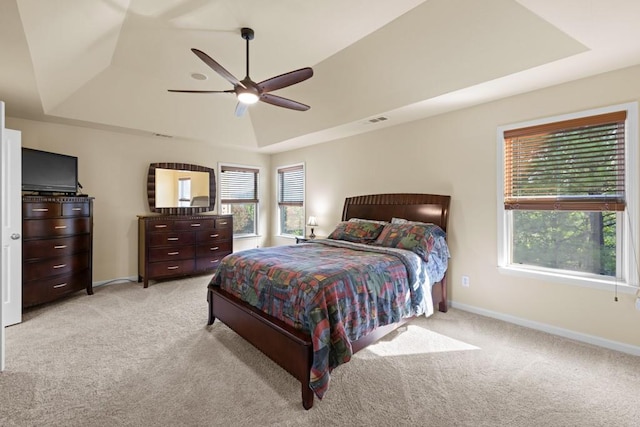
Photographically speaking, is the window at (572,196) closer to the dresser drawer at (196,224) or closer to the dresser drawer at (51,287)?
the dresser drawer at (196,224)

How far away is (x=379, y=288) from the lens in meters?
2.46

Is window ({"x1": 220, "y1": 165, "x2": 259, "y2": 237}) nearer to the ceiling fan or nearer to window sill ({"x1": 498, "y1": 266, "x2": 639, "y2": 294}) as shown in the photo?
the ceiling fan

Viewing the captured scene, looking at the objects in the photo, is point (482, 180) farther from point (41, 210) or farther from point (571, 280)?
point (41, 210)

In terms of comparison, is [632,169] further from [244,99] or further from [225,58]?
[225,58]

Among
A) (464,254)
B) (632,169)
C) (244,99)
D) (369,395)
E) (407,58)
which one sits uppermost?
(407,58)

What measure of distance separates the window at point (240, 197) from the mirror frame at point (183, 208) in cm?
26

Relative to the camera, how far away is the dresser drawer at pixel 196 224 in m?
4.74

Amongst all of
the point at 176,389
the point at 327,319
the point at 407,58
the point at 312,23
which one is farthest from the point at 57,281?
the point at 407,58

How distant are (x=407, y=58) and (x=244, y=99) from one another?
1.67 metres

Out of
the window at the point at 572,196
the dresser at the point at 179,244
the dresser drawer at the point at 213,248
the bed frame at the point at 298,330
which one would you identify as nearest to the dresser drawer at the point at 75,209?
the dresser at the point at 179,244

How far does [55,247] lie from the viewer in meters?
3.59

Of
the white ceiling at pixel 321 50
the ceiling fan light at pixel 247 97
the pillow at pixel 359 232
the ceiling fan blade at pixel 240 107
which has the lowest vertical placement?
the pillow at pixel 359 232

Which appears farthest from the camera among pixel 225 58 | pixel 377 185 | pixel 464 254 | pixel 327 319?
pixel 377 185

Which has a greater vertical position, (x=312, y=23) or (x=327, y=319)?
(x=312, y=23)
